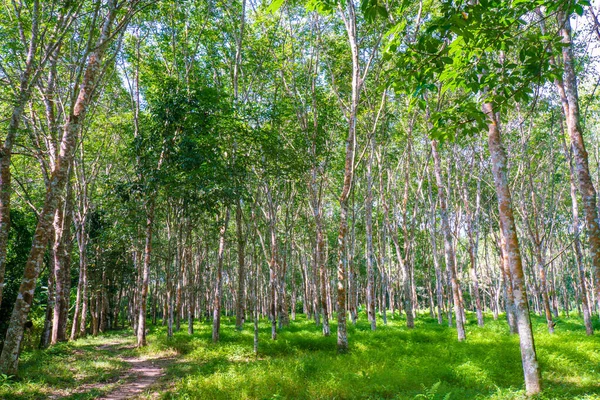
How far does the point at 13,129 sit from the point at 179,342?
10272 mm

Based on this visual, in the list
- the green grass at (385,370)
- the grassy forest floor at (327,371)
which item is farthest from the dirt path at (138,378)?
the green grass at (385,370)

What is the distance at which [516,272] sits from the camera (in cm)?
734

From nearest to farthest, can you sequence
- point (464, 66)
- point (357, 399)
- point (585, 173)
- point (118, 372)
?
point (464, 66), point (357, 399), point (585, 173), point (118, 372)

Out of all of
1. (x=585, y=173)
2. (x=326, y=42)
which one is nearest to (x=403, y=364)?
(x=585, y=173)

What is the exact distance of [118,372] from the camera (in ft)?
38.1

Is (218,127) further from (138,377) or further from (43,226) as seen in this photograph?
(138,377)

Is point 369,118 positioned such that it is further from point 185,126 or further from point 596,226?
point 596,226

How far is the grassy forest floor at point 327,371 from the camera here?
8.07 m

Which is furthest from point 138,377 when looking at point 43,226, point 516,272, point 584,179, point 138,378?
point 584,179

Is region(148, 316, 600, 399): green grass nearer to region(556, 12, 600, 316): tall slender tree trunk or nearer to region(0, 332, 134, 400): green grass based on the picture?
region(0, 332, 134, 400): green grass

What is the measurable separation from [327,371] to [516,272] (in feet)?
16.6

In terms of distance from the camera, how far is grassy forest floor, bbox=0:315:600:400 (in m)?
8.07

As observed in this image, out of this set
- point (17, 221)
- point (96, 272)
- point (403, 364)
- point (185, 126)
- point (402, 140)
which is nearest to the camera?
point (403, 364)

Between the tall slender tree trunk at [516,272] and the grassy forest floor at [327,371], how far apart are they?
1.49 feet
